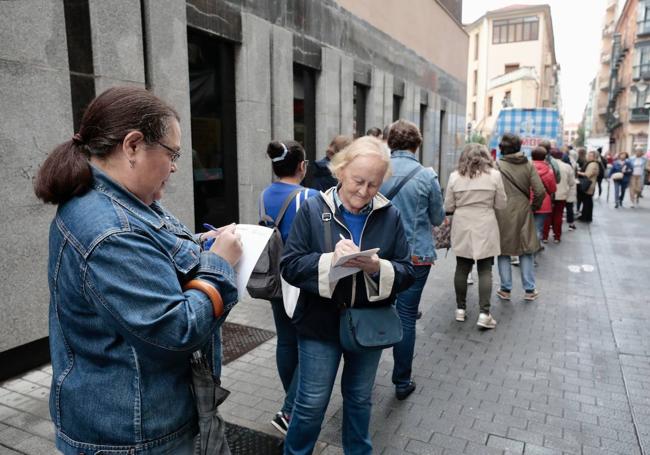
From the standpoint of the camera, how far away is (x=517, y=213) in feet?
21.9

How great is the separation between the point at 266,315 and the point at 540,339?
2929mm

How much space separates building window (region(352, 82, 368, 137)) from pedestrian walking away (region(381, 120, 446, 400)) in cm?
754

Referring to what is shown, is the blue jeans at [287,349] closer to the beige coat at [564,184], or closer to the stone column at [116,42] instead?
the stone column at [116,42]

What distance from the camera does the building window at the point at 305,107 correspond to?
30.0 feet

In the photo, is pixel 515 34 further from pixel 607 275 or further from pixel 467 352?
pixel 467 352

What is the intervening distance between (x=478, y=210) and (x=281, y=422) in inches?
126

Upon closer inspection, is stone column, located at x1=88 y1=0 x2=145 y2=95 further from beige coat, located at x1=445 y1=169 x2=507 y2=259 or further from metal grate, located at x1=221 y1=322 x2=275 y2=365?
beige coat, located at x1=445 y1=169 x2=507 y2=259

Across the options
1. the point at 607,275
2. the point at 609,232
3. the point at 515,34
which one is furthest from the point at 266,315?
the point at 515,34

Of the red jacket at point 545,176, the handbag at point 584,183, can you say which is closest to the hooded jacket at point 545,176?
the red jacket at point 545,176

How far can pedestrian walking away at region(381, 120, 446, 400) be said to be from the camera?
158 inches

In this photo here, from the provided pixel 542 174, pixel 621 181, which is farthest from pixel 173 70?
pixel 621 181

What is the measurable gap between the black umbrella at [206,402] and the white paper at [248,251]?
25cm

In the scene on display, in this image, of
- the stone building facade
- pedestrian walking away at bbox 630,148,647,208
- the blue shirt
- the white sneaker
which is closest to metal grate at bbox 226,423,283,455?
the blue shirt

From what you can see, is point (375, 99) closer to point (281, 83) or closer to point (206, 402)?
point (281, 83)
